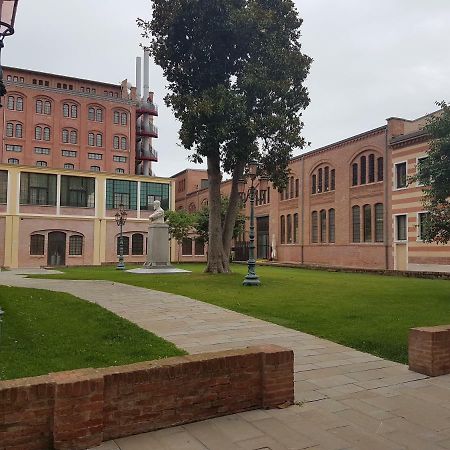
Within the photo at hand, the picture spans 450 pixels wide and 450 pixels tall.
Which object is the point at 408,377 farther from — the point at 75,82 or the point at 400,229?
the point at 75,82

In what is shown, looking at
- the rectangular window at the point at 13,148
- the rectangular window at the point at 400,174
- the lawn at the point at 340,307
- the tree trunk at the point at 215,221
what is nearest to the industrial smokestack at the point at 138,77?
the rectangular window at the point at 13,148

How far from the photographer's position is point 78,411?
4199 millimetres

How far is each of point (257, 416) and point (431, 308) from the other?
908 centimetres

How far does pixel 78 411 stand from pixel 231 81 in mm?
20036

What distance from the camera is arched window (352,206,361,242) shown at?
3809 cm

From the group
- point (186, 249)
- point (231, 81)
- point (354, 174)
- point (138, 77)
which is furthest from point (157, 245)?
point (138, 77)

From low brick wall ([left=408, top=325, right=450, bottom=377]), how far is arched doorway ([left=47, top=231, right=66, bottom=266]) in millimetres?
40222

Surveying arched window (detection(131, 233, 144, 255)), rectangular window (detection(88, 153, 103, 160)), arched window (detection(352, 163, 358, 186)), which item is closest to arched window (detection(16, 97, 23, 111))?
rectangular window (detection(88, 153, 103, 160))

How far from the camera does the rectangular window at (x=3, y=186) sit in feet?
136

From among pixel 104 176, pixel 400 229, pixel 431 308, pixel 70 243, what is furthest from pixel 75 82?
pixel 431 308

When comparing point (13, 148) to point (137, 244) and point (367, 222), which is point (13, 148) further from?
point (367, 222)

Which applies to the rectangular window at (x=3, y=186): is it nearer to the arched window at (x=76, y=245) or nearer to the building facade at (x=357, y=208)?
the arched window at (x=76, y=245)

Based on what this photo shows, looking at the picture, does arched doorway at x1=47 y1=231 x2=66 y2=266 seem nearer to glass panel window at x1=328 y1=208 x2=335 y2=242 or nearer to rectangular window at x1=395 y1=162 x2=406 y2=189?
glass panel window at x1=328 y1=208 x2=335 y2=242

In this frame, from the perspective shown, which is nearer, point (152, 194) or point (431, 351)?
point (431, 351)
